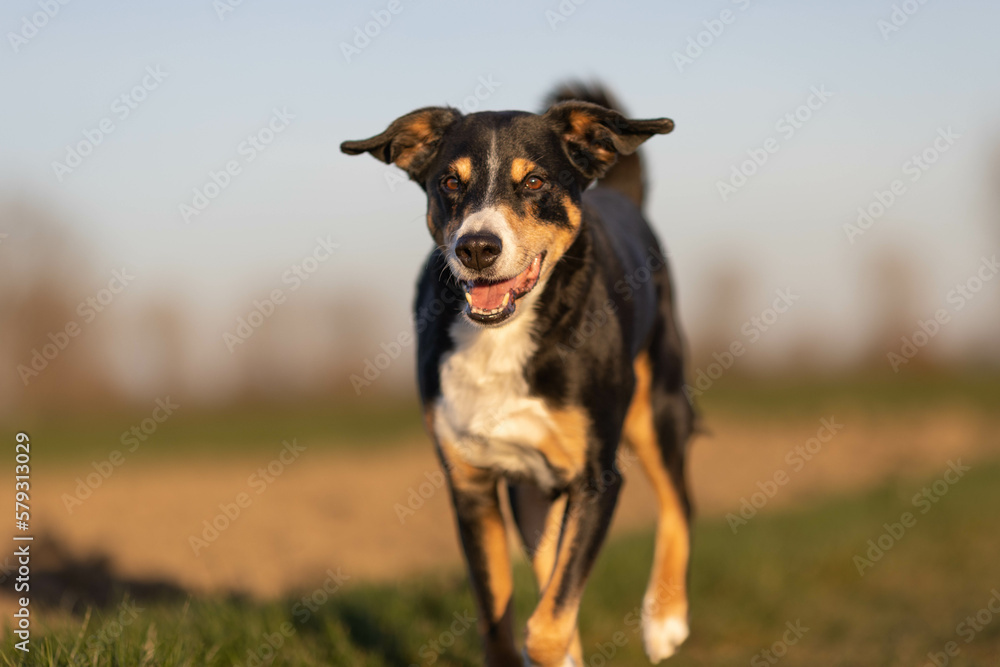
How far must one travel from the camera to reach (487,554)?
4.48m

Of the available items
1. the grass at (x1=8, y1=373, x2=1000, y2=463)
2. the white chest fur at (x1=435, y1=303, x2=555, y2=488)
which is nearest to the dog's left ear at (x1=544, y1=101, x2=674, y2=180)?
the white chest fur at (x1=435, y1=303, x2=555, y2=488)

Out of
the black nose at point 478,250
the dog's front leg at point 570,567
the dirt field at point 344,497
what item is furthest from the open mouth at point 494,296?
the dirt field at point 344,497

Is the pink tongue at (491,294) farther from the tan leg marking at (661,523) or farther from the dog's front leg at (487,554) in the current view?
the tan leg marking at (661,523)

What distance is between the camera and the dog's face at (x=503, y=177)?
393 cm

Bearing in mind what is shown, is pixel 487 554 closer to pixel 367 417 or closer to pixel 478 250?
pixel 478 250

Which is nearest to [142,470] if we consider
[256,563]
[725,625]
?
[256,563]

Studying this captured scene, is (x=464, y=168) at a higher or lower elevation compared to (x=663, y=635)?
higher

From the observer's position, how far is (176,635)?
4.44m

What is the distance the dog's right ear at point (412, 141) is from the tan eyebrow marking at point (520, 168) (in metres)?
0.51

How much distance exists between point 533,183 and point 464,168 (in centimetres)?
29

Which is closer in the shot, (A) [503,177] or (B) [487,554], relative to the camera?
(A) [503,177]

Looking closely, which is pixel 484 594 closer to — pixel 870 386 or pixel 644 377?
pixel 644 377

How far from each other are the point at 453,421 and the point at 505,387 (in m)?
0.27

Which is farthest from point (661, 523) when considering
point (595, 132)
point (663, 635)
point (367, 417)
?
point (367, 417)
